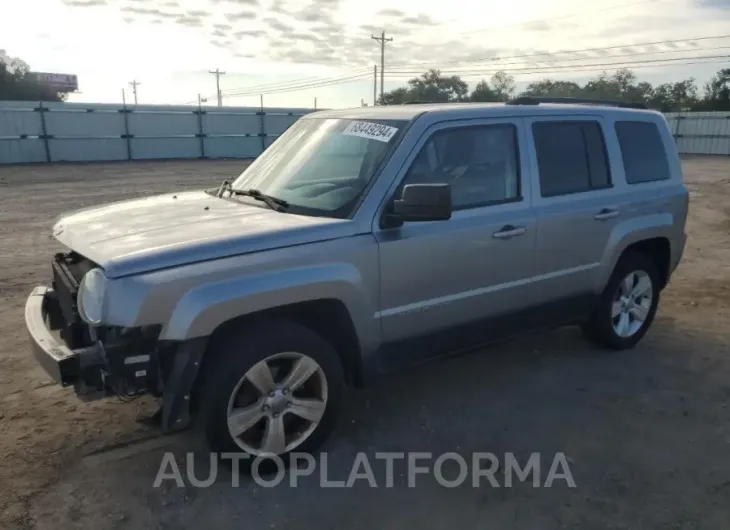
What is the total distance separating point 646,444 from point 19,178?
66.9 feet

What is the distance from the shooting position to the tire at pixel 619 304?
16.4 ft

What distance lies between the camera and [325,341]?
3465mm

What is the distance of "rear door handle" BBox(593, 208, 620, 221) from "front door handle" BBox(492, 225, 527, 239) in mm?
801

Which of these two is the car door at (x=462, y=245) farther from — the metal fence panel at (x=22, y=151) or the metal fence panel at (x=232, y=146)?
the metal fence panel at (x=232, y=146)

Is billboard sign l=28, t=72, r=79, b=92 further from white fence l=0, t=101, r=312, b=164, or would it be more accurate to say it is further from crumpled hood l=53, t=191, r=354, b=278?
crumpled hood l=53, t=191, r=354, b=278

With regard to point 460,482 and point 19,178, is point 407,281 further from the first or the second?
point 19,178

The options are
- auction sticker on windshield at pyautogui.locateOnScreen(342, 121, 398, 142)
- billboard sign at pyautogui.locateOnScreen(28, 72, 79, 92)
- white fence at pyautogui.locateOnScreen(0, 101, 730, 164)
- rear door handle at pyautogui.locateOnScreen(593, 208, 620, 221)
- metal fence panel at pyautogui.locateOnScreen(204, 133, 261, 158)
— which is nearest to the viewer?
auction sticker on windshield at pyautogui.locateOnScreen(342, 121, 398, 142)

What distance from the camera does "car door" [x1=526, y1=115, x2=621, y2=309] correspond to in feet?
14.2

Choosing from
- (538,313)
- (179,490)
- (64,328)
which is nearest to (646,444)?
(538,313)

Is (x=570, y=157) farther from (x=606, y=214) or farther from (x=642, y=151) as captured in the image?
(x=642, y=151)

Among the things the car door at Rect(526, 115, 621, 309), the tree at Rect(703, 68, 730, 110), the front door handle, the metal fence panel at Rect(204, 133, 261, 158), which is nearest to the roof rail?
the car door at Rect(526, 115, 621, 309)

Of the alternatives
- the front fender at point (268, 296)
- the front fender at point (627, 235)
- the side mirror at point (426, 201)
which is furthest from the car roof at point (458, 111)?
the front fender at point (268, 296)

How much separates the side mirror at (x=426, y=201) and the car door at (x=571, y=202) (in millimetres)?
1154

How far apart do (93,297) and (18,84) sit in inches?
Result: 1978
